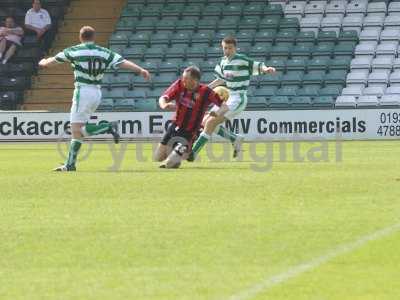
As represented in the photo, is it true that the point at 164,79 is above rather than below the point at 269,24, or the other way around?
below

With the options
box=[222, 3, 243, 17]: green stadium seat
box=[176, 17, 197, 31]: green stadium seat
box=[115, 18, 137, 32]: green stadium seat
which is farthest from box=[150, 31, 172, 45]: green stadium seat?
box=[222, 3, 243, 17]: green stadium seat

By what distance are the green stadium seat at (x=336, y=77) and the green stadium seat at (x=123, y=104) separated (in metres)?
5.47

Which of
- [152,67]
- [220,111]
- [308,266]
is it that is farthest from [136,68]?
[152,67]

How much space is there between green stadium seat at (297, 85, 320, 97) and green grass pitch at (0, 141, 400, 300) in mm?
18265

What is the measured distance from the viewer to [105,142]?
33.7 meters

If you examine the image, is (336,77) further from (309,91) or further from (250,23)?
(250,23)

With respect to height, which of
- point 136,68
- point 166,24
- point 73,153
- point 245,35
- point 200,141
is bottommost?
point 73,153

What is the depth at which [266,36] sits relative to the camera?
38.4 meters

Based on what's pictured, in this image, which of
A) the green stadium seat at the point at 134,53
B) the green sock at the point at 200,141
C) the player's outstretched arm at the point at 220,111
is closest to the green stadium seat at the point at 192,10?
the green stadium seat at the point at 134,53

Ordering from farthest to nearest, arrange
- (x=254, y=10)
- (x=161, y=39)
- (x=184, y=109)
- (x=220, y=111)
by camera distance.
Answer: (x=254, y=10) < (x=161, y=39) < (x=220, y=111) < (x=184, y=109)

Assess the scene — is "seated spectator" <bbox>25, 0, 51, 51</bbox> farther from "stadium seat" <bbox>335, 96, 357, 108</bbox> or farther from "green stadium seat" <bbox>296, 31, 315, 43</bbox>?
A: "stadium seat" <bbox>335, 96, 357, 108</bbox>

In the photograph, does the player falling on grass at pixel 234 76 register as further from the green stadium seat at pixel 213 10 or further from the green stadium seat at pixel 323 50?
the green stadium seat at pixel 213 10

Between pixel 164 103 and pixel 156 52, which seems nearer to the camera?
pixel 164 103

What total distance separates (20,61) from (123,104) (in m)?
4.19
